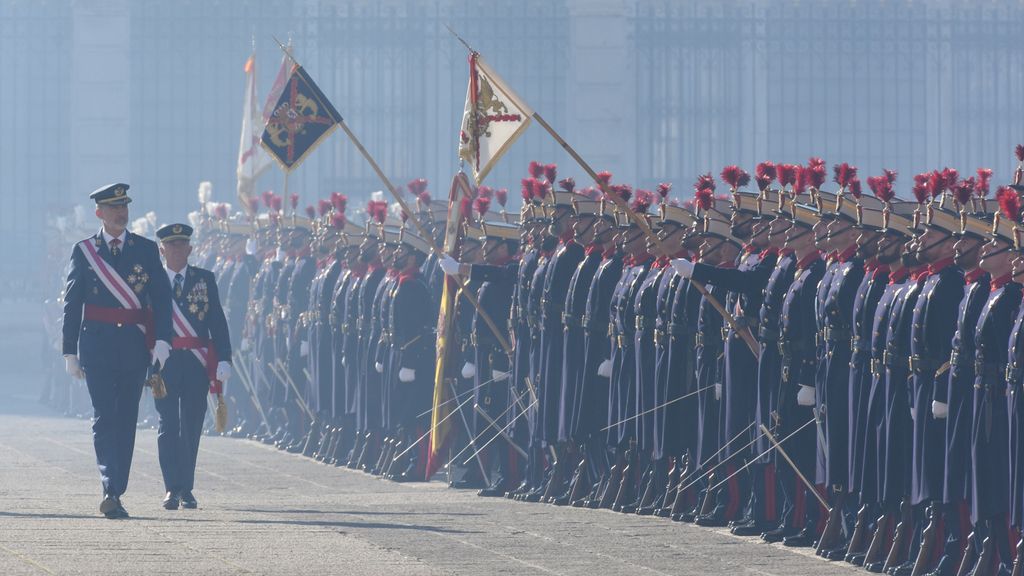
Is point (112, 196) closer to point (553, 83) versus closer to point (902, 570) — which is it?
point (902, 570)

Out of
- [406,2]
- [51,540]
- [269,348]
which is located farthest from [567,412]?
[406,2]

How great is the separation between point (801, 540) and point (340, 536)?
6.62 ft

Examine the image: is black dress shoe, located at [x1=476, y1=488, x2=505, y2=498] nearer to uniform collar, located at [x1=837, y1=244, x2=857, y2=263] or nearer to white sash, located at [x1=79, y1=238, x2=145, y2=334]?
white sash, located at [x1=79, y1=238, x2=145, y2=334]

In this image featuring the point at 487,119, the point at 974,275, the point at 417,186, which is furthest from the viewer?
the point at 417,186

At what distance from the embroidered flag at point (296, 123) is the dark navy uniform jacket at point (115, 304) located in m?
4.60

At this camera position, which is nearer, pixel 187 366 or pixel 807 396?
pixel 807 396

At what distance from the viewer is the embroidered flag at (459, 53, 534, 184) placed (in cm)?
1317

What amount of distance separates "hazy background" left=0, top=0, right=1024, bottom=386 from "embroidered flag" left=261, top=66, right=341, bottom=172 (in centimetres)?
997

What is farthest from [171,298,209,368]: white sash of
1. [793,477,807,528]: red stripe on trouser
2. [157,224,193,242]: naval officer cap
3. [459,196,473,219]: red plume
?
[793,477,807,528]: red stripe on trouser

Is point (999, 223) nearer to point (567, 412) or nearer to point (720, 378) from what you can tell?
point (720, 378)

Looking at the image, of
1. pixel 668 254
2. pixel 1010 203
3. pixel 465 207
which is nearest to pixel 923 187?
pixel 1010 203

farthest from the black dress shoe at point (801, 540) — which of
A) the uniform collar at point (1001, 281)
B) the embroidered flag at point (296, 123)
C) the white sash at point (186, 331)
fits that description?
the embroidered flag at point (296, 123)

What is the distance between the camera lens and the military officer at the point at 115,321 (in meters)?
11.1

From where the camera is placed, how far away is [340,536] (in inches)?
398
